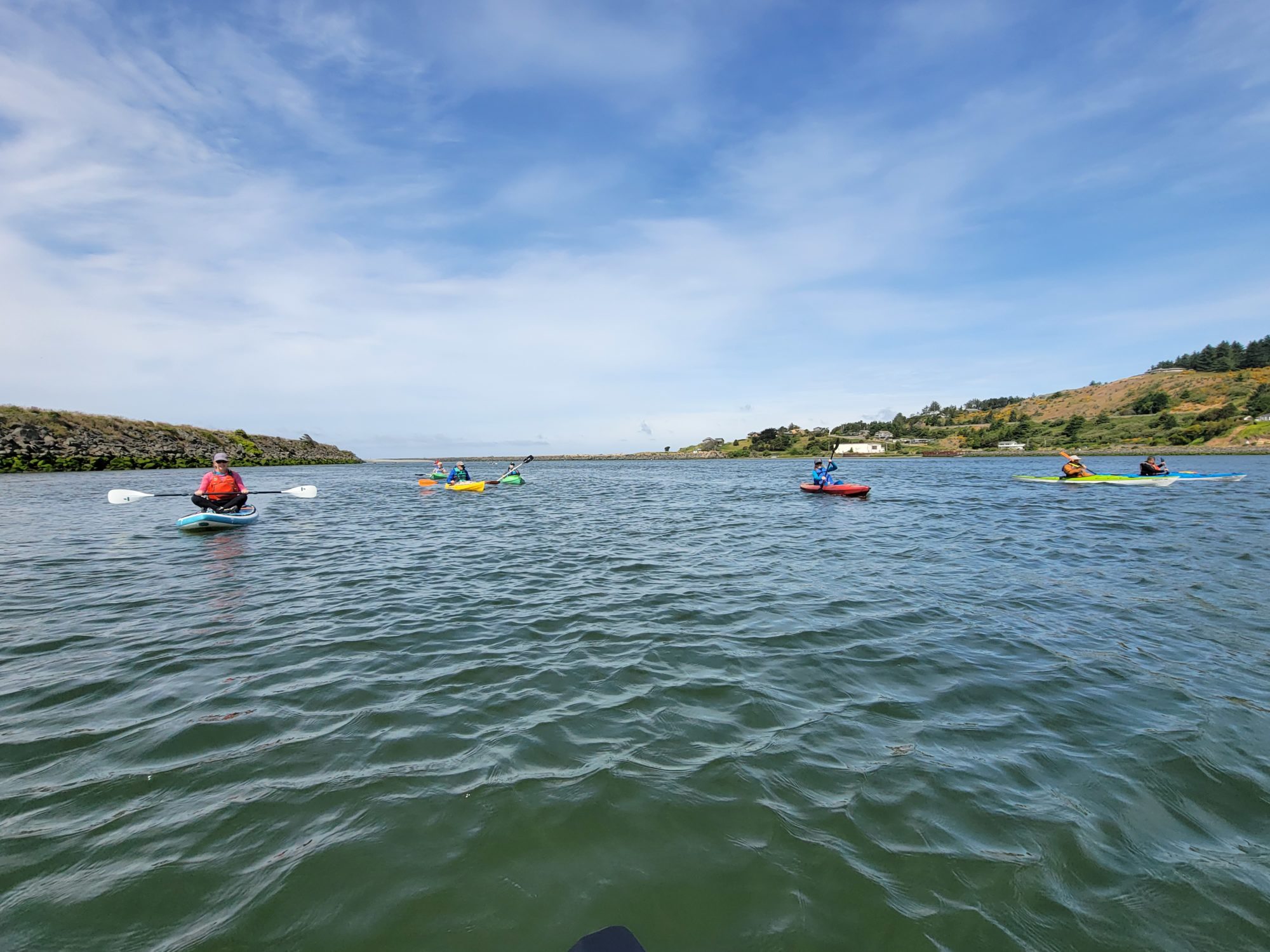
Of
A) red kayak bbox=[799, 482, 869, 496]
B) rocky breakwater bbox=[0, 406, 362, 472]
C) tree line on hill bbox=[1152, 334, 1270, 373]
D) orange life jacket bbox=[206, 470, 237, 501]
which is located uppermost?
tree line on hill bbox=[1152, 334, 1270, 373]

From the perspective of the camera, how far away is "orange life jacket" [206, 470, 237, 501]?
21559mm

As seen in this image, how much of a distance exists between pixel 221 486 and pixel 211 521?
1.90m

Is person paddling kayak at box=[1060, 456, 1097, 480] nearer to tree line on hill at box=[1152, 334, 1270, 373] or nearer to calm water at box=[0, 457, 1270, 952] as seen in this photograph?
calm water at box=[0, 457, 1270, 952]

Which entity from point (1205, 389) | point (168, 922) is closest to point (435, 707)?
point (168, 922)

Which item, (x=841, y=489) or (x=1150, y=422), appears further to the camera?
(x=1150, y=422)

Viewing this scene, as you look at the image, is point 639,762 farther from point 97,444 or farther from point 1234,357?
point 1234,357

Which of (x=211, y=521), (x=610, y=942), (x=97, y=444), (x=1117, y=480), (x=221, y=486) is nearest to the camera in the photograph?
(x=610, y=942)

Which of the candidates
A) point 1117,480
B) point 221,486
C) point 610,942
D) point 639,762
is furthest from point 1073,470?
point 221,486

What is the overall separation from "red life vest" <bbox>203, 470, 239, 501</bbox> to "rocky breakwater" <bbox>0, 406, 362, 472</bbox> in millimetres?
43234

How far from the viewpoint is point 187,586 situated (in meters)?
12.8

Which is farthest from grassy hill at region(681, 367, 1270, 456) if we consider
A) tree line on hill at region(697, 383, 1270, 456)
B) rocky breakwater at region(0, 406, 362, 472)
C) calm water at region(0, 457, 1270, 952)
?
calm water at region(0, 457, 1270, 952)

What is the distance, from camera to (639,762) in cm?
542

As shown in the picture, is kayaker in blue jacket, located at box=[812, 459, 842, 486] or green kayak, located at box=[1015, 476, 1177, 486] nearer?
green kayak, located at box=[1015, 476, 1177, 486]

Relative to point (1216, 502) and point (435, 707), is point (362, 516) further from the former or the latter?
point (1216, 502)
